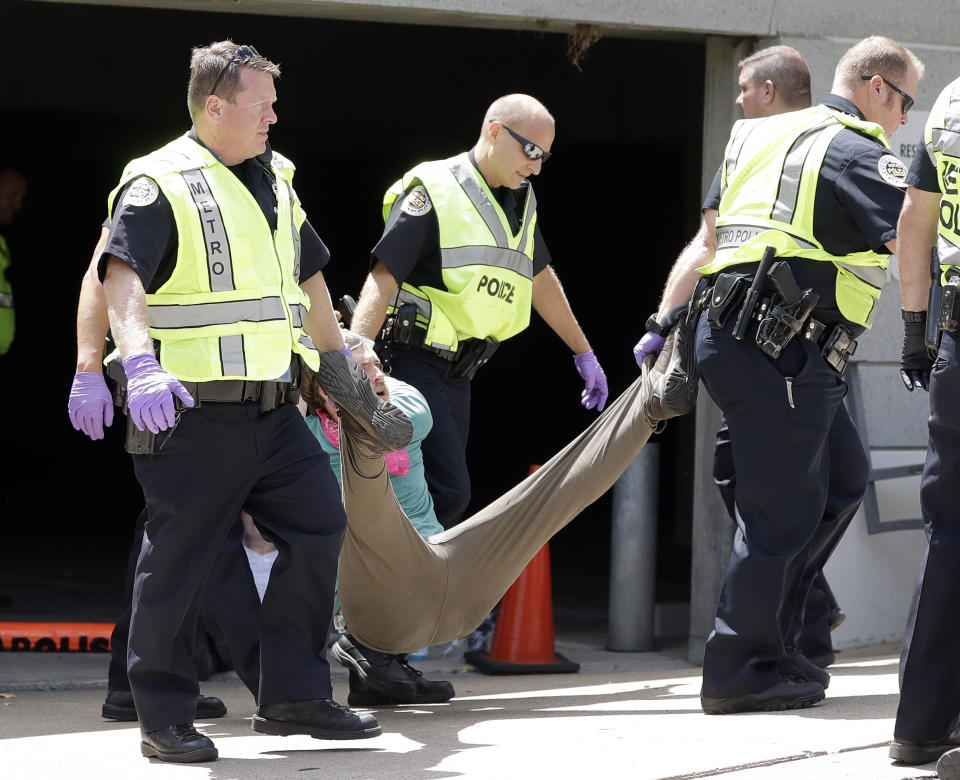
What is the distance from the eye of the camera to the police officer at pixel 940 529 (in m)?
3.23

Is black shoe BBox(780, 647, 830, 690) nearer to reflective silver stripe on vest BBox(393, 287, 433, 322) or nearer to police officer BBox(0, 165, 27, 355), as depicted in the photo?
reflective silver stripe on vest BBox(393, 287, 433, 322)

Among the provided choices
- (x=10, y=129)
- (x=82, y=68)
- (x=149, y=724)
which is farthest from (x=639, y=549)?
(x=10, y=129)

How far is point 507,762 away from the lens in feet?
11.7

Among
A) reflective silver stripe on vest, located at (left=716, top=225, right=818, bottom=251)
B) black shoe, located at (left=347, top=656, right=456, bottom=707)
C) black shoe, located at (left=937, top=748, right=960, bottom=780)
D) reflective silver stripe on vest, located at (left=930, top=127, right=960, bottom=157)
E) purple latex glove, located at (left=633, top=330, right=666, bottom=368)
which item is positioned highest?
reflective silver stripe on vest, located at (left=930, top=127, right=960, bottom=157)

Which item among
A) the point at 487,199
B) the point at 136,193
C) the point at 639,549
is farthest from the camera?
the point at 639,549

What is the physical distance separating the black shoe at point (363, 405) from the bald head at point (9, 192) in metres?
4.26

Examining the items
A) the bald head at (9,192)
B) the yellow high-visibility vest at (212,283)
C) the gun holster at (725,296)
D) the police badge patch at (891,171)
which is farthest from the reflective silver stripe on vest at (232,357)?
the bald head at (9,192)

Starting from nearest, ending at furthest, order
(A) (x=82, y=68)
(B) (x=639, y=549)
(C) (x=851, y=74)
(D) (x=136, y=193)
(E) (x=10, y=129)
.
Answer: (D) (x=136, y=193) < (C) (x=851, y=74) < (B) (x=639, y=549) < (A) (x=82, y=68) < (E) (x=10, y=129)

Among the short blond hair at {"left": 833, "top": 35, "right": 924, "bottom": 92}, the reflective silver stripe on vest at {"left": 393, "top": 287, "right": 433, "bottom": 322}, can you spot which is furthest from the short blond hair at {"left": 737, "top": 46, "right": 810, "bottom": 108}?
the reflective silver stripe on vest at {"left": 393, "top": 287, "right": 433, "bottom": 322}

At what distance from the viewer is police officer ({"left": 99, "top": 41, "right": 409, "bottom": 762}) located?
357 cm

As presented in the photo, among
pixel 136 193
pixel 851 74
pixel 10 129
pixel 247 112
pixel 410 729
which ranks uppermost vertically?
pixel 10 129

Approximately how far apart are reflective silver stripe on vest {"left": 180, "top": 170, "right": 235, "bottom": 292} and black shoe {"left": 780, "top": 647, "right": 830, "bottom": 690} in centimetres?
212

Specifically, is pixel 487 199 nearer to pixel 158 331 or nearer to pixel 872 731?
pixel 158 331

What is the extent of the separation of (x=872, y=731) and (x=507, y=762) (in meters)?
1.05
